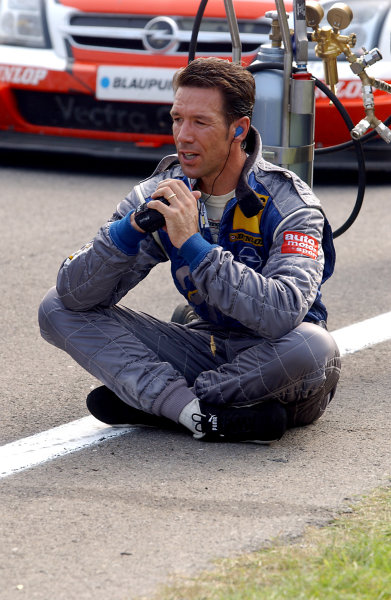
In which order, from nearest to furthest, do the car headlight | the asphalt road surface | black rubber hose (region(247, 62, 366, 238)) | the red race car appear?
1. the asphalt road surface
2. black rubber hose (region(247, 62, 366, 238))
3. the red race car
4. the car headlight

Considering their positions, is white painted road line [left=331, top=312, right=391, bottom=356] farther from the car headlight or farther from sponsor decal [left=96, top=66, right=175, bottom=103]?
the car headlight

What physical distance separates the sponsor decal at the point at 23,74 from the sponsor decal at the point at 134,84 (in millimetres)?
370

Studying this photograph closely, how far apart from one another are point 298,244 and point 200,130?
17.8 inches

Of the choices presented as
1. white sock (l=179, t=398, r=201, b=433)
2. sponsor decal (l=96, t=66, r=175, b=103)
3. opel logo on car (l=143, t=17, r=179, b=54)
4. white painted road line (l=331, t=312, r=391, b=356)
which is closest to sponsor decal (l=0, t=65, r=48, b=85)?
sponsor decal (l=96, t=66, r=175, b=103)

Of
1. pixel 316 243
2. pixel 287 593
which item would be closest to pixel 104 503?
pixel 287 593

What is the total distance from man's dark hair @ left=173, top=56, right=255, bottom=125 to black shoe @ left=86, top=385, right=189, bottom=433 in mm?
909

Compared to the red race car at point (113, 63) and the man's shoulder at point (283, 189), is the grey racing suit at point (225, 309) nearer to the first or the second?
the man's shoulder at point (283, 189)

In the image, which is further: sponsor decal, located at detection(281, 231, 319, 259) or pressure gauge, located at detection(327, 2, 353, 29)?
pressure gauge, located at detection(327, 2, 353, 29)

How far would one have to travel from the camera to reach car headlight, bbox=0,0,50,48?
7.50 meters

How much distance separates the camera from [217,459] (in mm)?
3416

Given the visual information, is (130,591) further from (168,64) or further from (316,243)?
(168,64)

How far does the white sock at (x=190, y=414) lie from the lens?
352cm

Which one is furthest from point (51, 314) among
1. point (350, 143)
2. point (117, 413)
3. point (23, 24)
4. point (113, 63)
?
point (23, 24)

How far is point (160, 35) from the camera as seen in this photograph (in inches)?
286
